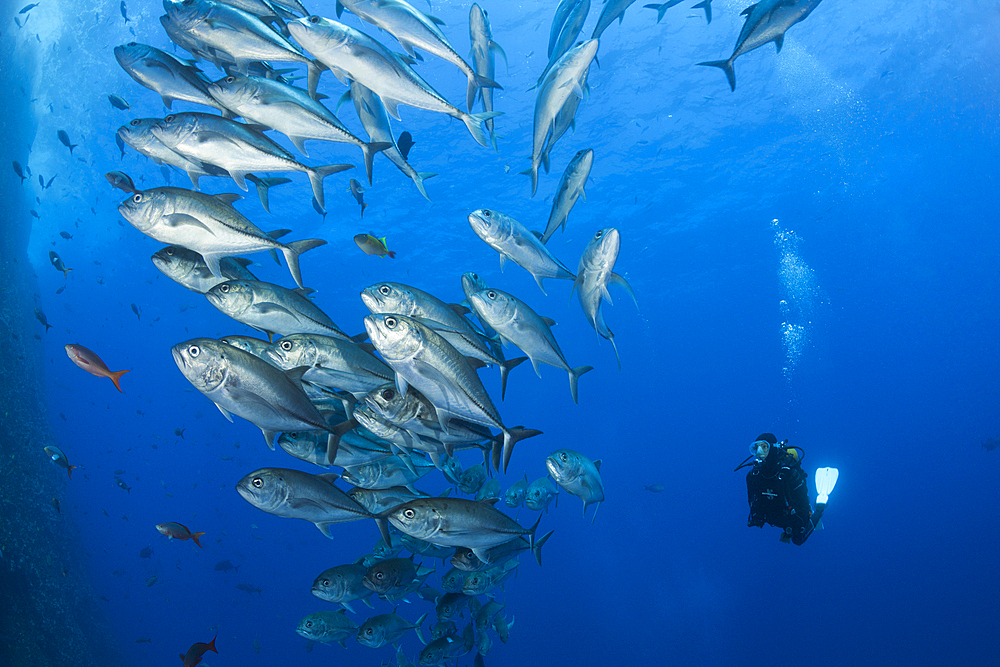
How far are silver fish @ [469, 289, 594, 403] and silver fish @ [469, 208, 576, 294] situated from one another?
0.34m

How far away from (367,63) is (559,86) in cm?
134

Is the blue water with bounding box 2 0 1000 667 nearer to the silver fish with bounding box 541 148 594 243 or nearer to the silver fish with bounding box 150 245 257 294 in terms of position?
the silver fish with bounding box 541 148 594 243

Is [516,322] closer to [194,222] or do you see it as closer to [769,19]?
[194,222]

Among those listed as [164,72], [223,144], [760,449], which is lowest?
[223,144]

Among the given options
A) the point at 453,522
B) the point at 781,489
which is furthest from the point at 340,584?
the point at 781,489

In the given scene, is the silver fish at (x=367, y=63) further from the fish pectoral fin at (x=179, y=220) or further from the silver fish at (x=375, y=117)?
the fish pectoral fin at (x=179, y=220)

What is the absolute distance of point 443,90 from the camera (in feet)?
56.5

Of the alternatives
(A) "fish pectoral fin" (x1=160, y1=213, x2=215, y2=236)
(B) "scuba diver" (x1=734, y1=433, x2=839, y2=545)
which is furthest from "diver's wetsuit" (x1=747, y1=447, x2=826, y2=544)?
(A) "fish pectoral fin" (x1=160, y1=213, x2=215, y2=236)

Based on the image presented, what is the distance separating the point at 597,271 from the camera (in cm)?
327

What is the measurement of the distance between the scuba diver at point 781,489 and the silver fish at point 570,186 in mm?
5434

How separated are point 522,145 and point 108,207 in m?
23.9

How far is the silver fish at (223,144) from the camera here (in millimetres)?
2639

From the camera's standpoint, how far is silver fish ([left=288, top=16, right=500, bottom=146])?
267 centimetres

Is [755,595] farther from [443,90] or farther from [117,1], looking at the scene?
[117,1]
